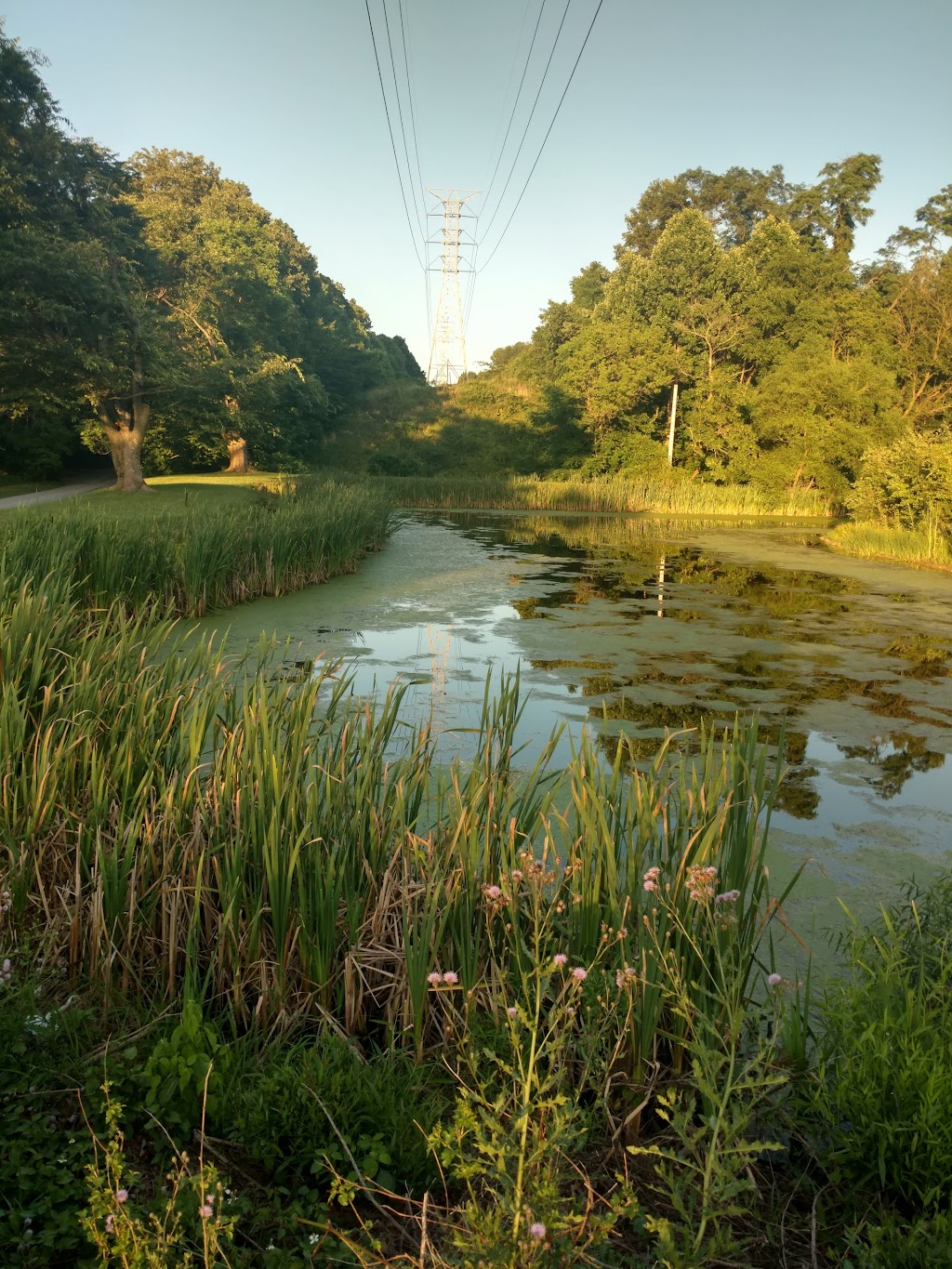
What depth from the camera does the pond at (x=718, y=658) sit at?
3623mm

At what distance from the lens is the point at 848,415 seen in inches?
917

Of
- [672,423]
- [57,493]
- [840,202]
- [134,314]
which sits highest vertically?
[840,202]

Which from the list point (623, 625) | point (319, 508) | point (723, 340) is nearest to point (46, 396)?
point (319, 508)

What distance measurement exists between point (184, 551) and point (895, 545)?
10.6 metres

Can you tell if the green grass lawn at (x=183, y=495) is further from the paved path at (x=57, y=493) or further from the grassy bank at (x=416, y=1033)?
the grassy bank at (x=416, y=1033)

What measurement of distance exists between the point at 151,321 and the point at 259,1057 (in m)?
16.3

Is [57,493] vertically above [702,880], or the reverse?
[57,493]

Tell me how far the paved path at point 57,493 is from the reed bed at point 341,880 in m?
11.6

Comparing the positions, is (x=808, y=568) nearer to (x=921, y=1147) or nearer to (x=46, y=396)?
(x=921, y=1147)

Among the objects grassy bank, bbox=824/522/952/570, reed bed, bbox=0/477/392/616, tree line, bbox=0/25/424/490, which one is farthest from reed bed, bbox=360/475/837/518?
reed bed, bbox=0/477/392/616

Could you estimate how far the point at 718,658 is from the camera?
642 centimetres

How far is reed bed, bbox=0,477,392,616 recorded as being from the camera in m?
5.59

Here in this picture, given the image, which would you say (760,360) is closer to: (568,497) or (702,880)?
(568,497)

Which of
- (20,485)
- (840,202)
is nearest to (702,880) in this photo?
(20,485)
